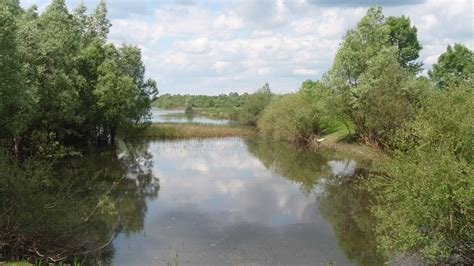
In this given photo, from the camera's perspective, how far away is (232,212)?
79.3 feet

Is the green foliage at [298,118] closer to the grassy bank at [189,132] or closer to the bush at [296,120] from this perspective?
the bush at [296,120]

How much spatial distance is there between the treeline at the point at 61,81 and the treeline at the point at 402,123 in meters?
12.3

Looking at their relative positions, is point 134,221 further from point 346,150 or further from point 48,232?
point 346,150

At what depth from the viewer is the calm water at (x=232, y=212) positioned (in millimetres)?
17609

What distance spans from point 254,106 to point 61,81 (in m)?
52.3

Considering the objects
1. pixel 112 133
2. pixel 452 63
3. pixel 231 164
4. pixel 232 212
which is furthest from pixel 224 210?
pixel 452 63

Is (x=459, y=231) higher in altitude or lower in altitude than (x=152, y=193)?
higher

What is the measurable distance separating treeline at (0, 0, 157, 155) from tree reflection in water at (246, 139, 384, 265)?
12.3 m

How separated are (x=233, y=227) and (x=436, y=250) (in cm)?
1041

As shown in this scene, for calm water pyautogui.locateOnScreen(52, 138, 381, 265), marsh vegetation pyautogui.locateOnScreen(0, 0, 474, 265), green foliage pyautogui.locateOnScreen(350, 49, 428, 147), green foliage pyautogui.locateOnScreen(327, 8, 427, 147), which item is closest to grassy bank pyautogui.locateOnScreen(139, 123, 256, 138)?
marsh vegetation pyautogui.locateOnScreen(0, 0, 474, 265)

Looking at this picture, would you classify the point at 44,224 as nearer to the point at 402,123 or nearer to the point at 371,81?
the point at 402,123

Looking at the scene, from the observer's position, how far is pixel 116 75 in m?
47.3

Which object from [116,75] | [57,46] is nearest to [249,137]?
[116,75]

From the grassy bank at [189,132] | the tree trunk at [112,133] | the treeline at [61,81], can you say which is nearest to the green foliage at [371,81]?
the treeline at [61,81]
